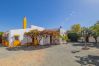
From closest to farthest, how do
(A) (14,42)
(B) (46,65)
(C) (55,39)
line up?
1. (B) (46,65)
2. (A) (14,42)
3. (C) (55,39)

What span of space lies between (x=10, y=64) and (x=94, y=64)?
7.58 m

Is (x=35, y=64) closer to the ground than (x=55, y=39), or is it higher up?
closer to the ground

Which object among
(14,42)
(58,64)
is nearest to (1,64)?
(58,64)

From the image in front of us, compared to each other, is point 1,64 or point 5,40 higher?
point 5,40

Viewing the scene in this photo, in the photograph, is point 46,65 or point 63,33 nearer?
point 46,65

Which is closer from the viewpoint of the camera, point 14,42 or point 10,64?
point 10,64

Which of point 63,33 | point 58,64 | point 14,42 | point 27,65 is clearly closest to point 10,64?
point 27,65

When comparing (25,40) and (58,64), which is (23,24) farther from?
(58,64)

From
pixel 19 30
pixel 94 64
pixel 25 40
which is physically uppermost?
pixel 19 30

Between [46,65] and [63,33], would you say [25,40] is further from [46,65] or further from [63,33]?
[46,65]

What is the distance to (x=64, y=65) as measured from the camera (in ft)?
41.1

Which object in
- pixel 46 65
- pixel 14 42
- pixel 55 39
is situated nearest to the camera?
pixel 46 65

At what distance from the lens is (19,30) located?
30.7 m

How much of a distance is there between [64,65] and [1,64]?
18.1 feet
